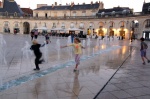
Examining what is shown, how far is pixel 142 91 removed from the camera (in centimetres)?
688

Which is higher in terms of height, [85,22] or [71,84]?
[85,22]

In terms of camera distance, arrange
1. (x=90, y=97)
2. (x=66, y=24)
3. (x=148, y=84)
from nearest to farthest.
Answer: (x=90, y=97), (x=148, y=84), (x=66, y=24)

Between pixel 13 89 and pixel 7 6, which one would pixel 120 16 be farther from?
pixel 13 89

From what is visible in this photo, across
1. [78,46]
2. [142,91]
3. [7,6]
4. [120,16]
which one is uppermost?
[7,6]

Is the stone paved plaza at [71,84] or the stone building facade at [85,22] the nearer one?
the stone paved plaza at [71,84]

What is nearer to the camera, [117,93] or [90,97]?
[90,97]

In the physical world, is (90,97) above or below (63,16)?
below

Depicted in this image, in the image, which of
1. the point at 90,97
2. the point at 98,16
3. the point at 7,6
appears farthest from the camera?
the point at 7,6

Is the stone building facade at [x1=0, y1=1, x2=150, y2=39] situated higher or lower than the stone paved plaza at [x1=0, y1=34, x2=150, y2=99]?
higher

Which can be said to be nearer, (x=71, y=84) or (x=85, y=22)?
(x=71, y=84)

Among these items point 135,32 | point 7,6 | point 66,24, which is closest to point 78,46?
point 135,32

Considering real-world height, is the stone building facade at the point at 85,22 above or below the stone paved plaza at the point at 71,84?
above

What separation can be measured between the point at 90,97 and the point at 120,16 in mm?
54964

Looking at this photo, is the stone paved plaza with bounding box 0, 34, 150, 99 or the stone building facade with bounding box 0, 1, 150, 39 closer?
the stone paved plaza with bounding box 0, 34, 150, 99
